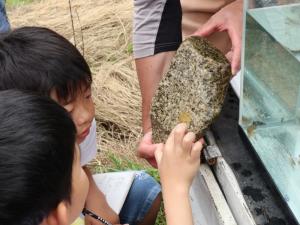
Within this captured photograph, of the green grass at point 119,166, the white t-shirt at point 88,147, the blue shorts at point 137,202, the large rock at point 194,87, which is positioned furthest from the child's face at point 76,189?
the green grass at point 119,166

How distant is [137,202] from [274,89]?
0.68 meters

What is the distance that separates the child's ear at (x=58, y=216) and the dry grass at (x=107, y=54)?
1.61 metres

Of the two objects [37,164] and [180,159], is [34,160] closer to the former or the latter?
[37,164]

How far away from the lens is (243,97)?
4.42 ft

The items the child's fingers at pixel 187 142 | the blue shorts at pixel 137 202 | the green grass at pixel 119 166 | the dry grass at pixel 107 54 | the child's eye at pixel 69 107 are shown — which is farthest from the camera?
the dry grass at pixel 107 54

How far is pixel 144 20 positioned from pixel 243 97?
58 centimetres

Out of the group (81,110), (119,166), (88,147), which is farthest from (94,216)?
(119,166)

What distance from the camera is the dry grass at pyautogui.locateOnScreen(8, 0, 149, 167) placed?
2795mm

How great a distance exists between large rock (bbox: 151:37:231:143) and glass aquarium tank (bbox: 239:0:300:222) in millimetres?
91

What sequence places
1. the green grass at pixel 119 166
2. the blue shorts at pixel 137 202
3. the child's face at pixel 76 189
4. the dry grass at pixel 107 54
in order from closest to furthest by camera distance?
the child's face at pixel 76 189
the blue shorts at pixel 137 202
the green grass at pixel 119 166
the dry grass at pixel 107 54

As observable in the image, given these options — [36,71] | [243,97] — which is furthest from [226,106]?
[36,71]

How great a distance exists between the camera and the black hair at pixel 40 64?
1.21 meters

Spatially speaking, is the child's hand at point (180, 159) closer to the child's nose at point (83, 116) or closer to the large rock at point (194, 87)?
the large rock at point (194, 87)

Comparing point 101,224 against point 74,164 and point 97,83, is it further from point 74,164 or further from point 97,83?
point 97,83
